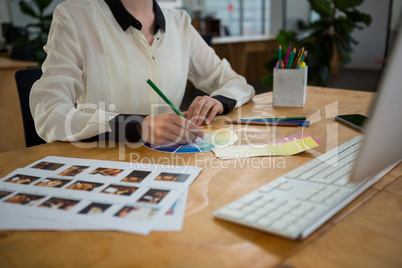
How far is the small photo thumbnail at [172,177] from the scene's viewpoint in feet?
2.10

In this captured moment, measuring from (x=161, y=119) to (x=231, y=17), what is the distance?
8.86 m

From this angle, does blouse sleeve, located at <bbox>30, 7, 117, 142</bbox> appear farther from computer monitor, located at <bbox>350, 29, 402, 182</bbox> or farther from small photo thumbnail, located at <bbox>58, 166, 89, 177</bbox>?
computer monitor, located at <bbox>350, 29, 402, 182</bbox>

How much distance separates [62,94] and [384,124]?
32.3 inches

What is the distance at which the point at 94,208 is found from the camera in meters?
0.54

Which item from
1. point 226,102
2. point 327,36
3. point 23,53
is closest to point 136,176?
point 226,102

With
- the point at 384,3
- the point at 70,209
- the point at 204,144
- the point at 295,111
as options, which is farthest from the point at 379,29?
the point at 70,209

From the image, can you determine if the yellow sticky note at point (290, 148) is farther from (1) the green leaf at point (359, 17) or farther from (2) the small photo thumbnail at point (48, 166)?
(1) the green leaf at point (359, 17)

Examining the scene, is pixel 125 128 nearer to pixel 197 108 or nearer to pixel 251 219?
pixel 197 108

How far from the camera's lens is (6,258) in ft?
1.44

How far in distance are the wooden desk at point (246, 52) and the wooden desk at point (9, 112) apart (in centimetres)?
255

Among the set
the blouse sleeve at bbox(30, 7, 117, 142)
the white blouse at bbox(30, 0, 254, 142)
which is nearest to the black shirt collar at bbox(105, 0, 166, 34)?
the white blouse at bbox(30, 0, 254, 142)

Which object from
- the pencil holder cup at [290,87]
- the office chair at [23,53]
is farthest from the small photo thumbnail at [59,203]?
the office chair at [23,53]

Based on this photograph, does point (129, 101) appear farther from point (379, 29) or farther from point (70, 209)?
point (379, 29)

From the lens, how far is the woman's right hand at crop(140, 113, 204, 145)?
0.83 metres
